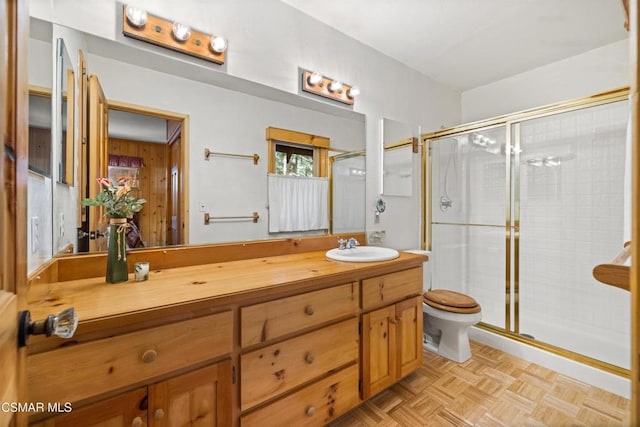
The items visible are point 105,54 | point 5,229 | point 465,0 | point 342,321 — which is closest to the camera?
point 5,229

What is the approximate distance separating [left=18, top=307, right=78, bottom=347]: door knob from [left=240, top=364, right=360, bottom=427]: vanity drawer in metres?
0.84

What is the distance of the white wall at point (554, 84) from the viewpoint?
7.30 ft

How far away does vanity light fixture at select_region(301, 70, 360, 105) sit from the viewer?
189 centimetres

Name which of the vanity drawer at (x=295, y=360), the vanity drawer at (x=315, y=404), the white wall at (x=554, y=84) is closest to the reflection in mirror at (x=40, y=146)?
the vanity drawer at (x=295, y=360)

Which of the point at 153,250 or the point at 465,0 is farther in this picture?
the point at 465,0

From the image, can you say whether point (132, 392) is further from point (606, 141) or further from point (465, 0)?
point (606, 141)

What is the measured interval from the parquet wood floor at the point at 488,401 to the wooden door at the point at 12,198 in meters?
1.50

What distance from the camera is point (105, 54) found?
1.27 meters

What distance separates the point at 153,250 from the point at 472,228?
282 cm

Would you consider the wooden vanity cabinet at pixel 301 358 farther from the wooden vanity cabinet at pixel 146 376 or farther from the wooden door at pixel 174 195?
the wooden door at pixel 174 195

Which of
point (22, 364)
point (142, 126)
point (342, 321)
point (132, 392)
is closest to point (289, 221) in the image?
point (342, 321)

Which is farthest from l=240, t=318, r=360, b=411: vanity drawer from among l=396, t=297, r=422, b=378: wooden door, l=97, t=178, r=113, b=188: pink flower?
l=97, t=178, r=113, b=188: pink flower

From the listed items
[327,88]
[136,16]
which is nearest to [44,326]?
[136,16]

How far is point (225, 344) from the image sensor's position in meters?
1.02
